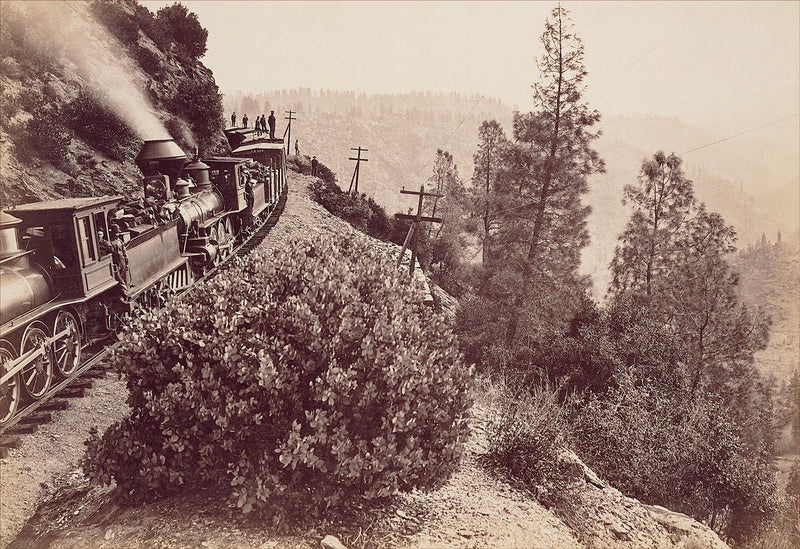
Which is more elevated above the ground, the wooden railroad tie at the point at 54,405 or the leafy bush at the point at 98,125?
the leafy bush at the point at 98,125

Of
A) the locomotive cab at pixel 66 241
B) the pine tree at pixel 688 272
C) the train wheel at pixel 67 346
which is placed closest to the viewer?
the locomotive cab at pixel 66 241

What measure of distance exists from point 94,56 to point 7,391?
2502 cm

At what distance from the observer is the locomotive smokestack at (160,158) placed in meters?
13.0

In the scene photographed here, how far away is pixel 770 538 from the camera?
13055 millimetres

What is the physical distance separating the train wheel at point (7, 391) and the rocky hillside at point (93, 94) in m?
10.0

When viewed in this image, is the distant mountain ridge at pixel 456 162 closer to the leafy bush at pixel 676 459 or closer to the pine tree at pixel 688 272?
the pine tree at pixel 688 272

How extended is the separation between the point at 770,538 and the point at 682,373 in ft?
26.9

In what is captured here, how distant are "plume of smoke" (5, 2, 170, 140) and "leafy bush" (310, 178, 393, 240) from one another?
32.7 ft

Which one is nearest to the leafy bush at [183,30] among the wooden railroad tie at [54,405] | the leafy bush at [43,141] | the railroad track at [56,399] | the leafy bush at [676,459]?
the leafy bush at [43,141]

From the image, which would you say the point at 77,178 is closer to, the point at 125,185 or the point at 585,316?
the point at 125,185

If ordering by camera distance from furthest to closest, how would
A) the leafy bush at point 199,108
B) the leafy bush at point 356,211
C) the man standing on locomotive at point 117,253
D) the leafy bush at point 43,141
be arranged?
the leafy bush at point 356,211 → the leafy bush at point 199,108 → the leafy bush at point 43,141 → the man standing on locomotive at point 117,253

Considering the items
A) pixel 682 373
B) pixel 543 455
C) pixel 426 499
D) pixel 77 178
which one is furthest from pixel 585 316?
pixel 77 178

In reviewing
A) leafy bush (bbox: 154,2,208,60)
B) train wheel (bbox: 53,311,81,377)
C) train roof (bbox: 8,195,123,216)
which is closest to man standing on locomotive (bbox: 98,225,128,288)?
train roof (bbox: 8,195,123,216)

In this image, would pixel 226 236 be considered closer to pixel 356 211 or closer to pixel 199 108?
pixel 356 211
